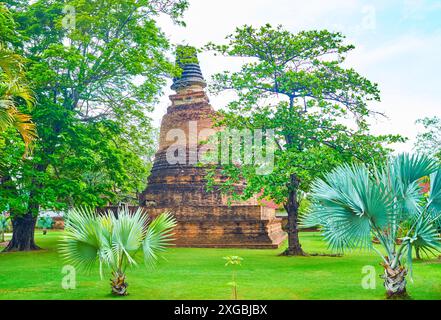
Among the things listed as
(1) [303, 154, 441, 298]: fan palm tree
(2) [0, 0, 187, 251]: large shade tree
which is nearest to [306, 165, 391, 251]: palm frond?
(1) [303, 154, 441, 298]: fan palm tree

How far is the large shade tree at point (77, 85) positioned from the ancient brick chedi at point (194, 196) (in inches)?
96.0

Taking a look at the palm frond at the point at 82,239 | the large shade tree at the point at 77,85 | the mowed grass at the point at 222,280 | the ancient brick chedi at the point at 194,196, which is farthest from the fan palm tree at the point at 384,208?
the large shade tree at the point at 77,85

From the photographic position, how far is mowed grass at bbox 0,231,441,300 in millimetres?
7496

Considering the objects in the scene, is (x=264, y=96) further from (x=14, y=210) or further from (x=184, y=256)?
(x=14, y=210)

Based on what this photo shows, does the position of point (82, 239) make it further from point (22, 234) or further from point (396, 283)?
point (22, 234)

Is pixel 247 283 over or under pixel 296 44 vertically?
under

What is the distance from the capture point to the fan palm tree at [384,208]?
657 centimetres

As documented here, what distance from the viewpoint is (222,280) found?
9.02m

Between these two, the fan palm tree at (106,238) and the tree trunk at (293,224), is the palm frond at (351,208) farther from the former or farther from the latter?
the tree trunk at (293,224)

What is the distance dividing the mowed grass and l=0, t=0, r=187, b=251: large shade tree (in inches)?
116

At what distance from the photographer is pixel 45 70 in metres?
Answer: 14.0

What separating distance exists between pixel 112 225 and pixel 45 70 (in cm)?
903

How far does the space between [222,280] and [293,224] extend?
20.1 feet

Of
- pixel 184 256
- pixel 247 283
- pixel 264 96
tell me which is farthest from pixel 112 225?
pixel 264 96
